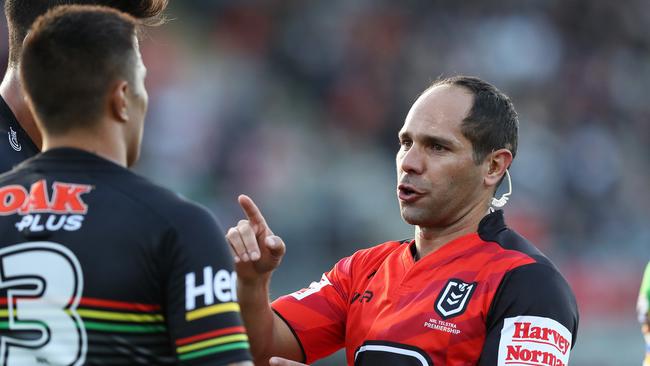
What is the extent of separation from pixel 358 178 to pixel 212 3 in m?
3.20

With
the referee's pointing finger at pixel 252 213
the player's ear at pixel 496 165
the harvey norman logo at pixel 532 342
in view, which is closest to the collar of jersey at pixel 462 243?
the player's ear at pixel 496 165

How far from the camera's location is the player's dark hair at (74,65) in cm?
295

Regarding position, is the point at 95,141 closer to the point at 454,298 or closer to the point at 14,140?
the point at 14,140

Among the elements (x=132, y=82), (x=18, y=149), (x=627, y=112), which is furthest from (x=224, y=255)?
(x=627, y=112)

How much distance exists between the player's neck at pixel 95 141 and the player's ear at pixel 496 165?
196cm

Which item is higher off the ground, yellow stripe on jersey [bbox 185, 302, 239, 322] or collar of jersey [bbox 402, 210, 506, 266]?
collar of jersey [bbox 402, 210, 506, 266]

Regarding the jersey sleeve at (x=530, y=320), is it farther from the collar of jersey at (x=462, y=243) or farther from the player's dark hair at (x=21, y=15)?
the player's dark hair at (x=21, y=15)

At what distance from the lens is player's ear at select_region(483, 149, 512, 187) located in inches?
177

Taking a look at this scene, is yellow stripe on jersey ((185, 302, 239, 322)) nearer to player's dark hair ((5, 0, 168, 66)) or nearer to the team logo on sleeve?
the team logo on sleeve

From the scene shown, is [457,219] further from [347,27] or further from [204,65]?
[347,27]

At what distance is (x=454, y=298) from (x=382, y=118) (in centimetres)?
1060

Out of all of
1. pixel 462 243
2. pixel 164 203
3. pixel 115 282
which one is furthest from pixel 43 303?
pixel 462 243

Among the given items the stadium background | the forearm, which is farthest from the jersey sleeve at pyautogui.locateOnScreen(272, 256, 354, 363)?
the stadium background

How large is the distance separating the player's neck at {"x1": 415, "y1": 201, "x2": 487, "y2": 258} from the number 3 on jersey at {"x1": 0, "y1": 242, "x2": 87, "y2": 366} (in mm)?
1956
